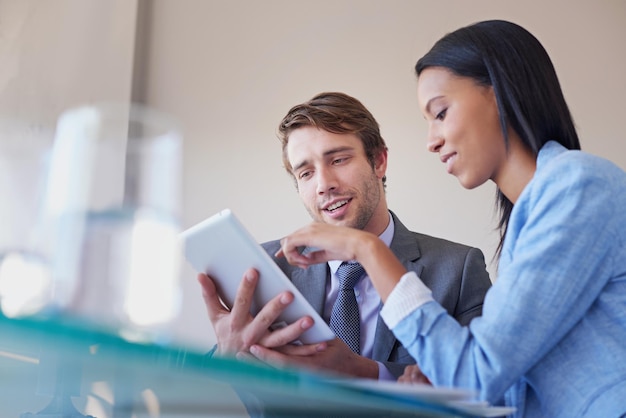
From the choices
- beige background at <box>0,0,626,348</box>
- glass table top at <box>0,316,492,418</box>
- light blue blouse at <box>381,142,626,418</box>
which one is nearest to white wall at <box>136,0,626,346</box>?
beige background at <box>0,0,626,348</box>

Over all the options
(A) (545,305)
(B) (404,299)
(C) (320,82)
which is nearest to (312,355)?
(B) (404,299)

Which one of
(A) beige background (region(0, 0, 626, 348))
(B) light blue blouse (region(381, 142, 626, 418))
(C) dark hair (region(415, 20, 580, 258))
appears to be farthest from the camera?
(A) beige background (region(0, 0, 626, 348))

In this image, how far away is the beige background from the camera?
275cm

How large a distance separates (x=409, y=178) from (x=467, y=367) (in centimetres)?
208

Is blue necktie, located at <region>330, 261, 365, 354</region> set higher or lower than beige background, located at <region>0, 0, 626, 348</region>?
lower

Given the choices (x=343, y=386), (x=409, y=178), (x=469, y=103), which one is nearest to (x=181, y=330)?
(x=409, y=178)

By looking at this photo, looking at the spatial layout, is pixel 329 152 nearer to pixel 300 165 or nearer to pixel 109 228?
pixel 300 165

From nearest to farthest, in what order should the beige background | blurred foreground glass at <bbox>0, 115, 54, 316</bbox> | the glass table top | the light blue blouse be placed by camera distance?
the glass table top
the light blue blouse
blurred foreground glass at <bbox>0, 115, 54, 316</bbox>
the beige background

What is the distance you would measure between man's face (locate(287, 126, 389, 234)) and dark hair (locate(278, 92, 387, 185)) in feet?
0.06

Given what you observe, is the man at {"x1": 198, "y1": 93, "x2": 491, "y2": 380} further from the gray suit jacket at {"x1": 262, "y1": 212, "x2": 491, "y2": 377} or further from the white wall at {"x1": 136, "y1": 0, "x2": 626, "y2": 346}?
the white wall at {"x1": 136, "y1": 0, "x2": 626, "y2": 346}

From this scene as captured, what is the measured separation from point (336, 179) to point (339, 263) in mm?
316

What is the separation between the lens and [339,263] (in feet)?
5.65

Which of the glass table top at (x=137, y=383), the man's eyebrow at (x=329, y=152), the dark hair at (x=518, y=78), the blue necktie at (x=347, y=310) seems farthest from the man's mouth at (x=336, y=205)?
the glass table top at (x=137, y=383)

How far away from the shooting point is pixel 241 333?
1.22 m
